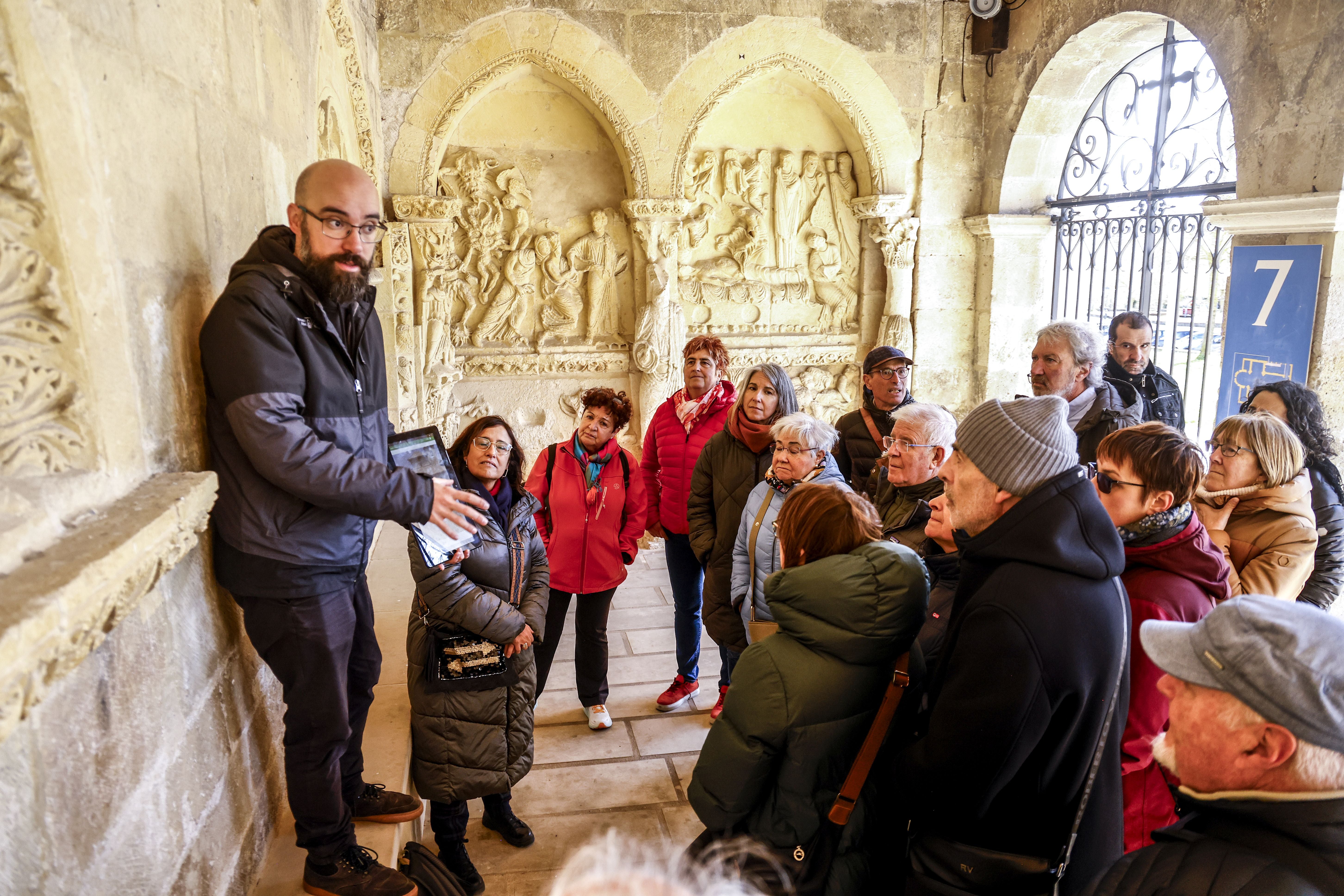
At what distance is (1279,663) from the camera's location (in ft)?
3.30

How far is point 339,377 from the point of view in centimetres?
189

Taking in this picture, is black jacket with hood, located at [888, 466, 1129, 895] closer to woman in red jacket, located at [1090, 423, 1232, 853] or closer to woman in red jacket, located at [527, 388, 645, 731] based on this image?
woman in red jacket, located at [1090, 423, 1232, 853]

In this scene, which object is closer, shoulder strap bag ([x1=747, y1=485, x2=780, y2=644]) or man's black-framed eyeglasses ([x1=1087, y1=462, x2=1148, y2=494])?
man's black-framed eyeglasses ([x1=1087, y1=462, x2=1148, y2=494])

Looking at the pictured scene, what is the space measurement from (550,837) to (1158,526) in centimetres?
217

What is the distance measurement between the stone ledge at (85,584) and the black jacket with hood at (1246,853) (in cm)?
134

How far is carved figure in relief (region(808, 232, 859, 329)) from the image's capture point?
684cm

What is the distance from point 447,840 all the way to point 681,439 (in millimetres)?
1857

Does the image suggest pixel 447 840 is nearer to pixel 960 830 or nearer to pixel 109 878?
pixel 109 878

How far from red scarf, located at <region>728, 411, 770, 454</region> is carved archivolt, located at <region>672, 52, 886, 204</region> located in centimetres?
353

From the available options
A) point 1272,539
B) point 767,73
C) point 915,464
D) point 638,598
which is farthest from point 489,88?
point 1272,539

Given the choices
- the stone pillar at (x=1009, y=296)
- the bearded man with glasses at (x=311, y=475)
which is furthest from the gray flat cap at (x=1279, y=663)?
the stone pillar at (x=1009, y=296)

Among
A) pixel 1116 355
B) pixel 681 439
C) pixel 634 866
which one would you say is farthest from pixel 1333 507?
pixel 634 866

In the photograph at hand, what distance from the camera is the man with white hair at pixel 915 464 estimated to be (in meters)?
2.45

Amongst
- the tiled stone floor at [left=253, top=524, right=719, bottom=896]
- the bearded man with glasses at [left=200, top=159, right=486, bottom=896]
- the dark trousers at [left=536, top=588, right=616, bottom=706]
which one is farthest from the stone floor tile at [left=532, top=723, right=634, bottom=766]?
the bearded man with glasses at [left=200, top=159, right=486, bottom=896]
